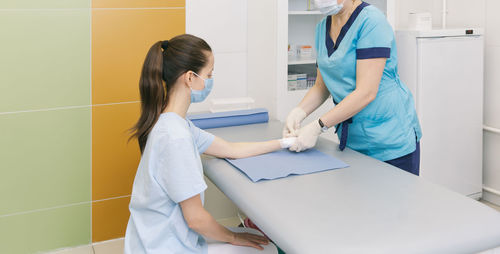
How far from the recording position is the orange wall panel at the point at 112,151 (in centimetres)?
267

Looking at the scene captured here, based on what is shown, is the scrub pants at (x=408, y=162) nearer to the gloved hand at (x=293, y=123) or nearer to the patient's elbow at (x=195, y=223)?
the gloved hand at (x=293, y=123)

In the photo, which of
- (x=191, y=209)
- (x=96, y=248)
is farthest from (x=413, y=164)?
(x=96, y=248)

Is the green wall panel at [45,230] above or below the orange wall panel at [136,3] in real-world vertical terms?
below

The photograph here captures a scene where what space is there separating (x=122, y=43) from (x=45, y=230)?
103 cm

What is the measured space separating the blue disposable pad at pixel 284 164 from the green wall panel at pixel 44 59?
1.15 meters

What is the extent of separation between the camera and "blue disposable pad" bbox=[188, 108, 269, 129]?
89.2 inches

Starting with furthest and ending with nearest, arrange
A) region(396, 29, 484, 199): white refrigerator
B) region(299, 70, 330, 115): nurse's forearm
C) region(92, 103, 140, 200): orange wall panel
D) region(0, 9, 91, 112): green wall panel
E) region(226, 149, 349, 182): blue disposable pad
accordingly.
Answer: region(396, 29, 484, 199): white refrigerator < region(92, 103, 140, 200): orange wall panel < region(0, 9, 91, 112): green wall panel < region(299, 70, 330, 115): nurse's forearm < region(226, 149, 349, 182): blue disposable pad

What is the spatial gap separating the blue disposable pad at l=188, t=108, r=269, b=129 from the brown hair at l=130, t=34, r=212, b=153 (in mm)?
668

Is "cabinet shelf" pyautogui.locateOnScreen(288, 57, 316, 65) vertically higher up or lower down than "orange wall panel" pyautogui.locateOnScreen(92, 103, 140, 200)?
higher up

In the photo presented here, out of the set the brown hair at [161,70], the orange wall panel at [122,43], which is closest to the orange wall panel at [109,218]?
the orange wall panel at [122,43]

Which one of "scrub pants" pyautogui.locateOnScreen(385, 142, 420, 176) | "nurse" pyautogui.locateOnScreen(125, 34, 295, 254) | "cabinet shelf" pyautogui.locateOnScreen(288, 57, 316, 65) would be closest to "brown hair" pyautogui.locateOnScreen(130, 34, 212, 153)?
"nurse" pyautogui.locateOnScreen(125, 34, 295, 254)

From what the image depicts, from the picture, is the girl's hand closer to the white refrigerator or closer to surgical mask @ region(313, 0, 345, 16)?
surgical mask @ region(313, 0, 345, 16)

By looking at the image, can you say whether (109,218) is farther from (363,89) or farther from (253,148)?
(363,89)

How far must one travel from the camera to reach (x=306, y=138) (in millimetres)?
1853
